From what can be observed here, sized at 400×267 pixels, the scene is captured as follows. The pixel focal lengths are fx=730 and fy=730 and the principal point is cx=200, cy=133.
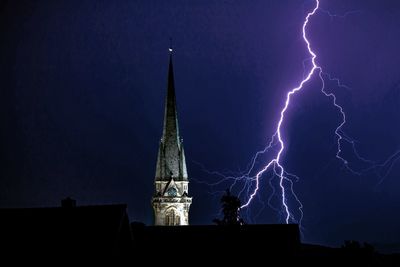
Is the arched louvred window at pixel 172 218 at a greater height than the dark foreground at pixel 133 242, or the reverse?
the arched louvred window at pixel 172 218

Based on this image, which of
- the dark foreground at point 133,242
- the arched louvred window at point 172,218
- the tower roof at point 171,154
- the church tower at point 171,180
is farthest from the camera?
the tower roof at point 171,154

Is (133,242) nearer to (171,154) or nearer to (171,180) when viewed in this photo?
(171,180)

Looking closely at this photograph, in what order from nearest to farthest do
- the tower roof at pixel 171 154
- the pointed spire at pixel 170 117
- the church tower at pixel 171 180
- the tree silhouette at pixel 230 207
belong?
the tree silhouette at pixel 230 207 < the church tower at pixel 171 180 < the tower roof at pixel 171 154 < the pointed spire at pixel 170 117

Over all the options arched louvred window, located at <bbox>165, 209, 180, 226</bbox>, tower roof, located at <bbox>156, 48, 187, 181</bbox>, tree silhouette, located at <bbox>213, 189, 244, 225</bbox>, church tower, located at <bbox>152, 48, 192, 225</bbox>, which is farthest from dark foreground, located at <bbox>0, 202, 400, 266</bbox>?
tower roof, located at <bbox>156, 48, 187, 181</bbox>

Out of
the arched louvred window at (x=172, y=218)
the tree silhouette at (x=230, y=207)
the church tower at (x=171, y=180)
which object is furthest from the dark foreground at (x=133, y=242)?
the church tower at (x=171, y=180)

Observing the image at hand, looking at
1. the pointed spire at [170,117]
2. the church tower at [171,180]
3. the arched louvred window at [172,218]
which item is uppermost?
the pointed spire at [170,117]

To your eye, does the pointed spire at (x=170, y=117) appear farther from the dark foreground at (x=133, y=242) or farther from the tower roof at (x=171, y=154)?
the dark foreground at (x=133, y=242)

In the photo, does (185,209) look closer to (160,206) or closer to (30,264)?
(160,206)

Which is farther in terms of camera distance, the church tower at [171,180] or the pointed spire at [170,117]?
the pointed spire at [170,117]

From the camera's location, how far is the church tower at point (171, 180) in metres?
60.5

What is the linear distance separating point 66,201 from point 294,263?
8024 mm

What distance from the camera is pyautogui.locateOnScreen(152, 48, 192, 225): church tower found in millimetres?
60500

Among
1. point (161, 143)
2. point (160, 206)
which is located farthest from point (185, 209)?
point (161, 143)

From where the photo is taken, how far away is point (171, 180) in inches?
2421
